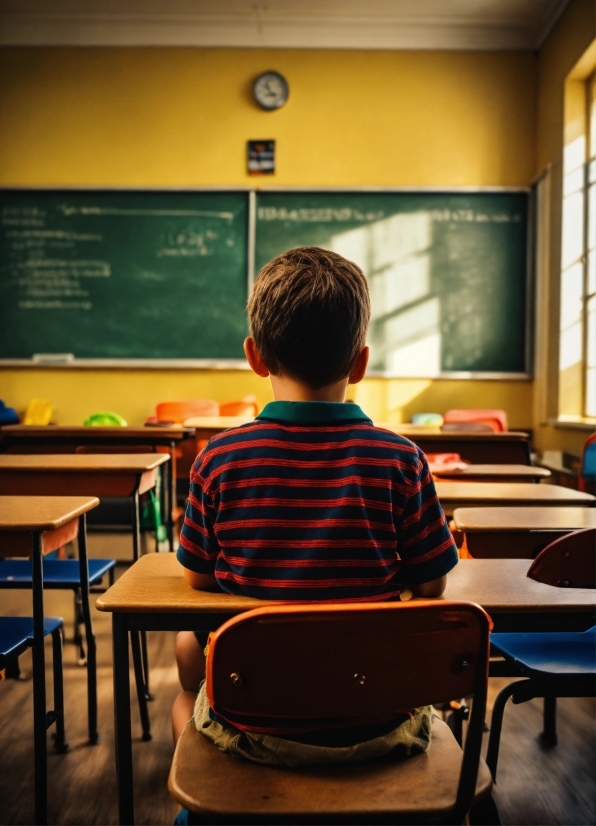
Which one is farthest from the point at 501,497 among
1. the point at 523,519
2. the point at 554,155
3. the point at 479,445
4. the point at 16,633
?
the point at 554,155

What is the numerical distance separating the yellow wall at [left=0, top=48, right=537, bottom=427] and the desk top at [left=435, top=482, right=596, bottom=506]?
126 inches

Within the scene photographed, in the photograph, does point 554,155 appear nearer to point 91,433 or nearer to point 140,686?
point 91,433

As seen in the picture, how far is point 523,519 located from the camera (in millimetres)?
1471

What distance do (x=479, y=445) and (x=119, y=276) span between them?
10.8ft

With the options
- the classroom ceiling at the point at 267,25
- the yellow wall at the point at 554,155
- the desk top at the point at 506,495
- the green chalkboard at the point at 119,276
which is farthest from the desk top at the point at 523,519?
the classroom ceiling at the point at 267,25

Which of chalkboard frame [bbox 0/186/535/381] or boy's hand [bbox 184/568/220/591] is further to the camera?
chalkboard frame [bbox 0/186/535/381]

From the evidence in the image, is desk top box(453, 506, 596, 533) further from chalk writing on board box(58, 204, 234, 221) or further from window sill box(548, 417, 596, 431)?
chalk writing on board box(58, 204, 234, 221)

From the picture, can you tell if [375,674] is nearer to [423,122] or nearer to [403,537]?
[403,537]

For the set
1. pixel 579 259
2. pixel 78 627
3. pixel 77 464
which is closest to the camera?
pixel 77 464

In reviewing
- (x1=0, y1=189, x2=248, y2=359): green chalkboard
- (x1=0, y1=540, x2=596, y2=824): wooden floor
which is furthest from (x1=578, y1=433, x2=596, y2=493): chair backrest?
(x1=0, y1=189, x2=248, y2=359): green chalkboard

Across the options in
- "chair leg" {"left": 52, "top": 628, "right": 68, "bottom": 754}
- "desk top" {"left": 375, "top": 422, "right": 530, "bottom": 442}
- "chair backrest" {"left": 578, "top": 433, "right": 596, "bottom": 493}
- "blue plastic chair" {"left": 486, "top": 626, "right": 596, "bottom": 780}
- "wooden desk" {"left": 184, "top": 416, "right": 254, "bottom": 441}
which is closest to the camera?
"blue plastic chair" {"left": 486, "top": 626, "right": 596, "bottom": 780}

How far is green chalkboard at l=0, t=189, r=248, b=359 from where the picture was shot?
5.08 metres

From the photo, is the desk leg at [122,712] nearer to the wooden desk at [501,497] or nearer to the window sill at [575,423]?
the wooden desk at [501,497]

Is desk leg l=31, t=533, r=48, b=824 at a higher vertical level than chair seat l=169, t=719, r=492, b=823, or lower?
→ lower
